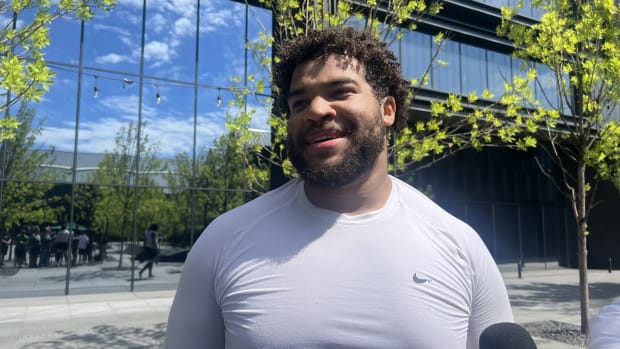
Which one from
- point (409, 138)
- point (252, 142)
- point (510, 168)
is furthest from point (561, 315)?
point (510, 168)

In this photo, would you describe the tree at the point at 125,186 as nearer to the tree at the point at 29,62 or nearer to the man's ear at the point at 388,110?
the tree at the point at 29,62

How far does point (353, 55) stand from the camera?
61.5 inches

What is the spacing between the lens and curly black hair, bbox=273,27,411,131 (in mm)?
1556

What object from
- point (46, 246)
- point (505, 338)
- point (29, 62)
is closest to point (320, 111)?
point (505, 338)

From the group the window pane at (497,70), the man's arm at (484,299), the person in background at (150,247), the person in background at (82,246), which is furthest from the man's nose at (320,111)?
the window pane at (497,70)

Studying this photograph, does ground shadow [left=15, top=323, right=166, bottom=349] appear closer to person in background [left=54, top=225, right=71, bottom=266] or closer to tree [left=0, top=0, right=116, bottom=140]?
tree [left=0, top=0, right=116, bottom=140]

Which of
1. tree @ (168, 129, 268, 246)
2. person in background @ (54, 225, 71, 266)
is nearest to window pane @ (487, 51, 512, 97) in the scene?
tree @ (168, 129, 268, 246)

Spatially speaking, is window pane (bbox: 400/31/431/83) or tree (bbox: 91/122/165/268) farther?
window pane (bbox: 400/31/431/83)

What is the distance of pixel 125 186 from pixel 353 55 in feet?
44.1

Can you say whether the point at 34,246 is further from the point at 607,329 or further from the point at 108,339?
the point at 607,329

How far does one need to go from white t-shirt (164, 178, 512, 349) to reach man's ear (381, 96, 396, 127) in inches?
11.8

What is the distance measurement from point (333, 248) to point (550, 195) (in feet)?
80.2

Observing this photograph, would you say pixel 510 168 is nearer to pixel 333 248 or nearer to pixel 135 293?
pixel 135 293

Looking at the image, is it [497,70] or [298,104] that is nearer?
[298,104]
